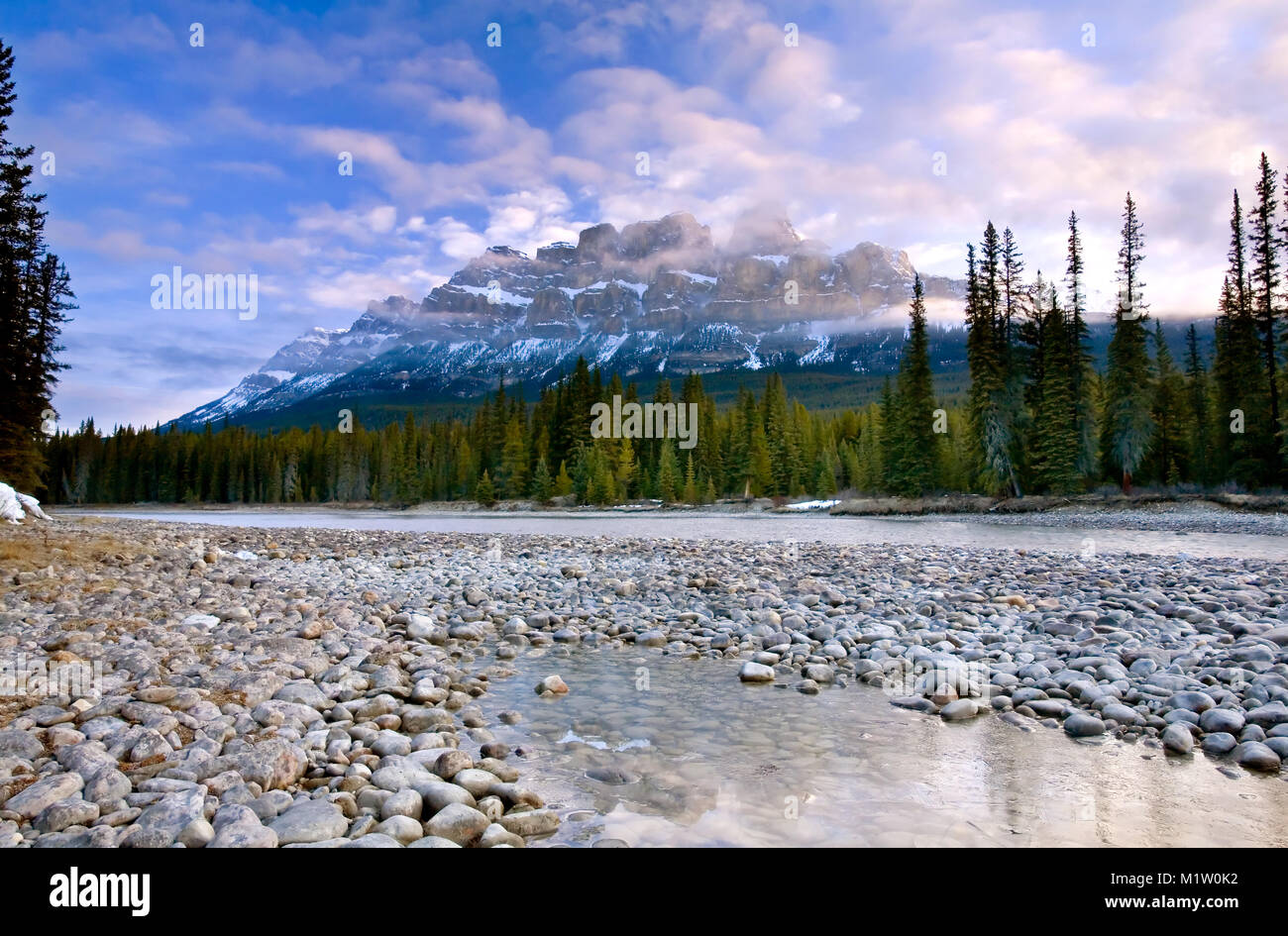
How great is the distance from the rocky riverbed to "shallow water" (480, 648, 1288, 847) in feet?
0.88

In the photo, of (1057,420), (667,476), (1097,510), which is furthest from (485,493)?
(1097,510)

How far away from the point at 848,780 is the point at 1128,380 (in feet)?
149

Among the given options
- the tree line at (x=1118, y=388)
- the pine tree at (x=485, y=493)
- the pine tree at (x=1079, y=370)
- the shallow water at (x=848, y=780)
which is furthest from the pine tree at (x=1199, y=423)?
the pine tree at (x=485, y=493)

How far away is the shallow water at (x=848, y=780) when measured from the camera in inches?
145

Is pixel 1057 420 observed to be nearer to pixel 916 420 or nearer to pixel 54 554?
pixel 916 420

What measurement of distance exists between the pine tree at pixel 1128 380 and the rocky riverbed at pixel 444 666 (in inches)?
1199

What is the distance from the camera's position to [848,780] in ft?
14.6

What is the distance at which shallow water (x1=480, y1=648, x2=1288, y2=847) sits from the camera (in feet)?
12.1

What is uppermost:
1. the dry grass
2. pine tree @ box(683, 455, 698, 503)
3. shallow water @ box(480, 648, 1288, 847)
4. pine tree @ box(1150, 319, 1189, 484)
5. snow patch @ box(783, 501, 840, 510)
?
pine tree @ box(1150, 319, 1189, 484)

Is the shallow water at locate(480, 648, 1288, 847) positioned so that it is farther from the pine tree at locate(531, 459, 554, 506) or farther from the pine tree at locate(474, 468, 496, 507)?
the pine tree at locate(474, 468, 496, 507)

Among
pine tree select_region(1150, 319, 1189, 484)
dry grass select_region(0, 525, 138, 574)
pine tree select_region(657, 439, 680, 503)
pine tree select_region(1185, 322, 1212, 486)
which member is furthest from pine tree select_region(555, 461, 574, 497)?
dry grass select_region(0, 525, 138, 574)

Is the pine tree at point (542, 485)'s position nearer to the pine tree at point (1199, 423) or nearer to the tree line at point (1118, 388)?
the tree line at point (1118, 388)
